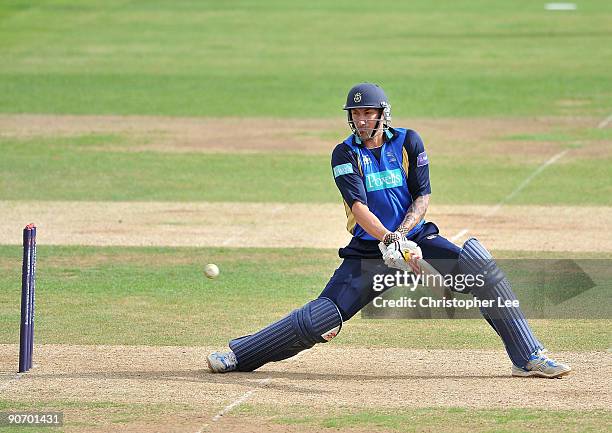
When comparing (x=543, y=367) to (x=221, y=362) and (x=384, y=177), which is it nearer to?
(x=384, y=177)

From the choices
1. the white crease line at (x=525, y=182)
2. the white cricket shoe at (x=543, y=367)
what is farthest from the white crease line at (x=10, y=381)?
the white crease line at (x=525, y=182)

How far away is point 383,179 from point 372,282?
750 mm

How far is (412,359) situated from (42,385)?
2742mm

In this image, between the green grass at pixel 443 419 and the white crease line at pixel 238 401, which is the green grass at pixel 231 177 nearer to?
the white crease line at pixel 238 401

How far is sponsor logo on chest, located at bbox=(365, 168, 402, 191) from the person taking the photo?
9766 millimetres

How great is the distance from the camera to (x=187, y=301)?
42.3 ft

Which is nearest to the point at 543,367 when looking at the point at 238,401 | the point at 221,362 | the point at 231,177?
the point at 238,401

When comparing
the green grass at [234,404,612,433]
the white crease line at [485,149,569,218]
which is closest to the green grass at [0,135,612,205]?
the white crease line at [485,149,569,218]

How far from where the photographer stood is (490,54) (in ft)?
121

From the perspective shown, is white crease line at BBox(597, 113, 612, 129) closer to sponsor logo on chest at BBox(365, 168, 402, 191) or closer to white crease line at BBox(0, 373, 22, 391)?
sponsor logo on chest at BBox(365, 168, 402, 191)

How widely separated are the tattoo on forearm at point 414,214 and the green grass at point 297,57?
60.0ft

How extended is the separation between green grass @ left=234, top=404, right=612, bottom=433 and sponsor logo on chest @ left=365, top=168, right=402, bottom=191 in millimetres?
1736

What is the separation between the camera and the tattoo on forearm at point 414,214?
31.4 ft

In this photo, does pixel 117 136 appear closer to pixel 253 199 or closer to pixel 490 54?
pixel 253 199
